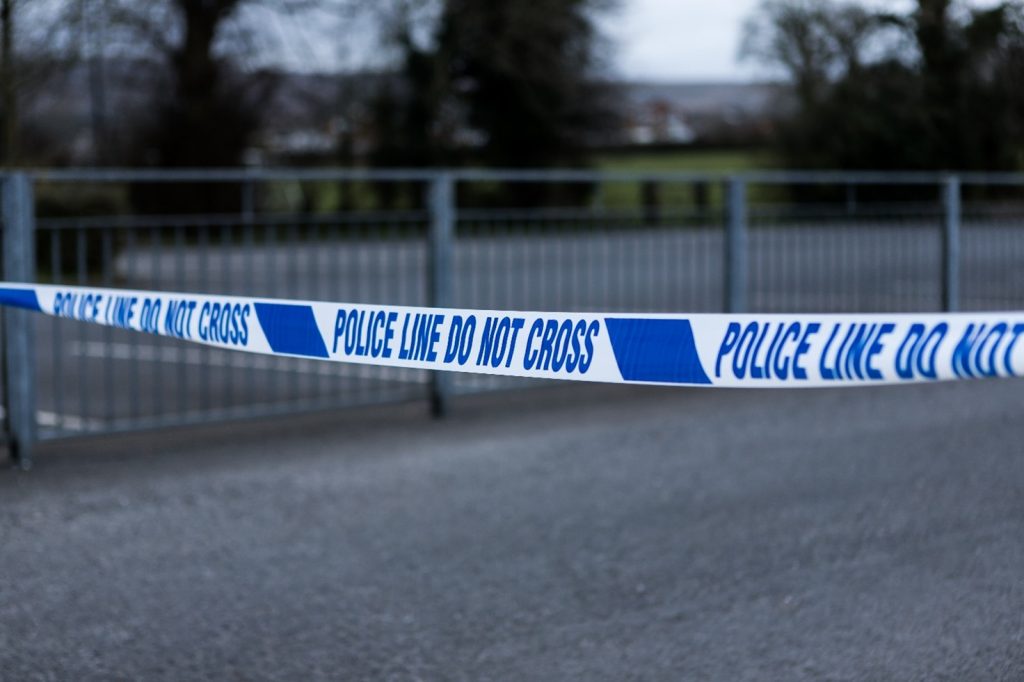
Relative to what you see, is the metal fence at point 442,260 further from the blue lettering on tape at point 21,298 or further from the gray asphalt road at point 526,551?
the blue lettering on tape at point 21,298

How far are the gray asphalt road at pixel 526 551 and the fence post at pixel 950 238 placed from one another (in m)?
3.44

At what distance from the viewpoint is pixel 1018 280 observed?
13.2 meters

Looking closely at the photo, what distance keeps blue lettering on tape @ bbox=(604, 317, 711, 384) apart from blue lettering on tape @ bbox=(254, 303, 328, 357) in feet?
2.83

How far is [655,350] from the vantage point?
10.9 feet

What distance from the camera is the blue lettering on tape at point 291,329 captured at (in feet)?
12.7

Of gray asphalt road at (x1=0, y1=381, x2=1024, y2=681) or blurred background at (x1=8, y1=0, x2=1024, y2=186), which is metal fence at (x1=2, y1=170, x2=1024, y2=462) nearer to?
gray asphalt road at (x1=0, y1=381, x2=1024, y2=681)

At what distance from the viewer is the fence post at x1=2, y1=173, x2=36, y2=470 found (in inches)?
282

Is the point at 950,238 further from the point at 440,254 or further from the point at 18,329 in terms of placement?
the point at 18,329

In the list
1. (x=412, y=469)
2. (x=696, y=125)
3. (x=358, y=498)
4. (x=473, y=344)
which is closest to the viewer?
(x=473, y=344)

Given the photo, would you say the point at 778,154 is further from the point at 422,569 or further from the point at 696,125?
the point at 422,569

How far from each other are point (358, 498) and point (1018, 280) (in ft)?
28.4

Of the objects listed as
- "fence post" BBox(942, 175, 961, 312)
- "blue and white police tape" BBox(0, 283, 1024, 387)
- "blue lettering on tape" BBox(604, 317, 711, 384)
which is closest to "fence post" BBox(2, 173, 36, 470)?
"blue and white police tape" BBox(0, 283, 1024, 387)

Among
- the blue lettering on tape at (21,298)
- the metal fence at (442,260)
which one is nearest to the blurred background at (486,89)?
the metal fence at (442,260)

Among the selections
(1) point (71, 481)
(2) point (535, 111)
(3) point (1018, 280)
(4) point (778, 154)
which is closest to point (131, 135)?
(2) point (535, 111)
